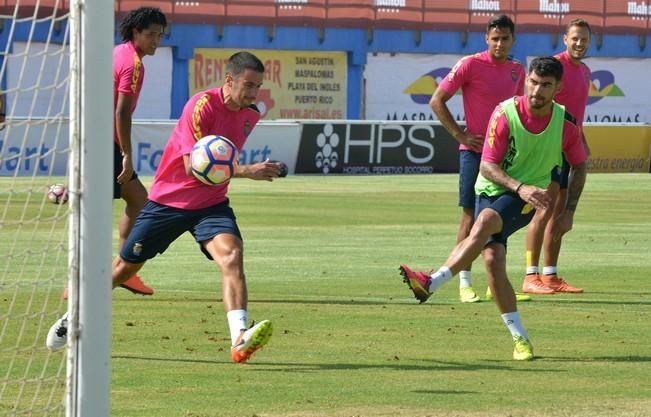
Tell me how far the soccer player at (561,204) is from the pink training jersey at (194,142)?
4.57 meters

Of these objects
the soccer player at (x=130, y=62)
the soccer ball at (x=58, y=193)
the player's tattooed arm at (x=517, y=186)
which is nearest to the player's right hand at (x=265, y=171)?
the soccer ball at (x=58, y=193)

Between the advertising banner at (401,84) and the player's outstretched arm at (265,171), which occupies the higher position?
the player's outstretched arm at (265,171)

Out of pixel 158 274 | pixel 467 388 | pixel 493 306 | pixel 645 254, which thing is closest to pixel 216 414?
pixel 467 388

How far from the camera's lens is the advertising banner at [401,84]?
189 feet

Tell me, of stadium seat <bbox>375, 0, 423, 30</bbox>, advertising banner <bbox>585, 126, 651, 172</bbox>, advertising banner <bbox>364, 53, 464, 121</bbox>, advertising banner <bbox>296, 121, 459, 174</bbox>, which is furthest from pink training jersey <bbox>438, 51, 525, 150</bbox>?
stadium seat <bbox>375, 0, 423, 30</bbox>

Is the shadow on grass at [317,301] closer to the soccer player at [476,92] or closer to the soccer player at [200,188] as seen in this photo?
the soccer player at [476,92]

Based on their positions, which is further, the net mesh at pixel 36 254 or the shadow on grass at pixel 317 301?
the shadow on grass at pixel 317 301

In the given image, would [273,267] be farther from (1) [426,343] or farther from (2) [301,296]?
(1) [426,343]

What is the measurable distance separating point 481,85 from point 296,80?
141 feet

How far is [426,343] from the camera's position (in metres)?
10.5

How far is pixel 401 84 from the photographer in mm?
58125

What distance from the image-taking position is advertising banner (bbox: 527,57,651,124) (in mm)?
61594

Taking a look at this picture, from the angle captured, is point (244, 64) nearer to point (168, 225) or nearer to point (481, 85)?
point (168, 225)

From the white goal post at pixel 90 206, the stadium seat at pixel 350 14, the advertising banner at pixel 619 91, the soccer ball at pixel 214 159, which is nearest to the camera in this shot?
the white goal post at pixel 90 206
